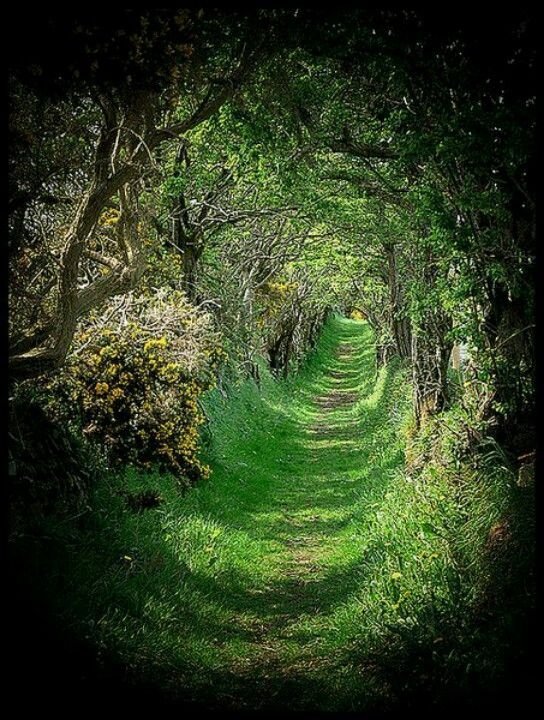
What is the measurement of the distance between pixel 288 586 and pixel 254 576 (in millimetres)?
496

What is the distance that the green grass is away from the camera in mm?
5945

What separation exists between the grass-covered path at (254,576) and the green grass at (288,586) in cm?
2

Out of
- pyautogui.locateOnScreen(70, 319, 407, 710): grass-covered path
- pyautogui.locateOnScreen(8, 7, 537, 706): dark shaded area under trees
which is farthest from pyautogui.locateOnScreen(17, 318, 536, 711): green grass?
pyautogui.locateOnScreen(8, 7, 537, 706): dark shaded area under trees

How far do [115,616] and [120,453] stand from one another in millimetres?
3528

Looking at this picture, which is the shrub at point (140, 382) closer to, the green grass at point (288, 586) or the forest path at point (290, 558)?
the green grass at point (288, 586)

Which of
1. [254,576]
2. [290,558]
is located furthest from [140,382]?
[290,558]

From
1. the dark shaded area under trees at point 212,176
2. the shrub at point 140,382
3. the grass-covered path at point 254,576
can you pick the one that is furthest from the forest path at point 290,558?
the shrub at point 140,382

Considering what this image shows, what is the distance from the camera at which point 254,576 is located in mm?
9195

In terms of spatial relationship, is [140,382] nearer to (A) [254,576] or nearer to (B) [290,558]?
(A) [254,576]

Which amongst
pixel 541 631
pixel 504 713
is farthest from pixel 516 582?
pixel 504 713

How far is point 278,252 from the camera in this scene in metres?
20.3

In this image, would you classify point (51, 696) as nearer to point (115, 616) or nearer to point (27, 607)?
point (27, 607)

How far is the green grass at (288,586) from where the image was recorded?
595 cm

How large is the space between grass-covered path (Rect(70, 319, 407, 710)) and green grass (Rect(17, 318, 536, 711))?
0.08 feet
